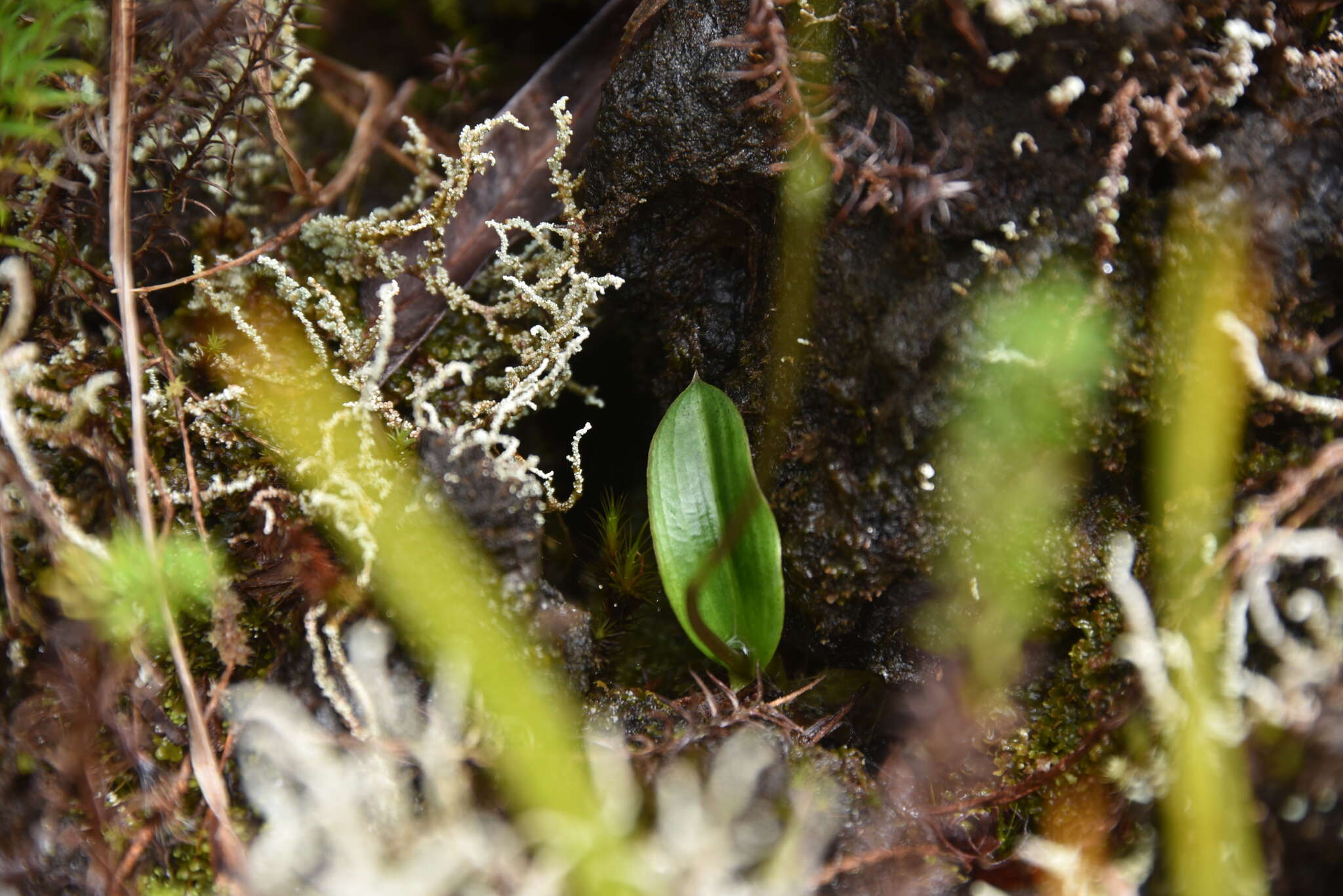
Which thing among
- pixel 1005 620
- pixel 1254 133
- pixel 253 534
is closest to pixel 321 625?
pixel 253 534

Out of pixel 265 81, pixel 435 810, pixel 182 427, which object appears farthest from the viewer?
pixel 265 81

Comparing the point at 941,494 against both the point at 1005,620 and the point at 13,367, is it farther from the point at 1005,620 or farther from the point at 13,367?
the point at 13,367

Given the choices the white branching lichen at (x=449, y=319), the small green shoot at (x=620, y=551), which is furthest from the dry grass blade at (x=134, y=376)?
the small green shoot at (x=620, y=551)

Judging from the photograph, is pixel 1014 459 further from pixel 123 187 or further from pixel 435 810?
pixel 123 187

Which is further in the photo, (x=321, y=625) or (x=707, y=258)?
(x=707, y=258)

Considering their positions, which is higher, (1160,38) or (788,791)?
(1160,38)

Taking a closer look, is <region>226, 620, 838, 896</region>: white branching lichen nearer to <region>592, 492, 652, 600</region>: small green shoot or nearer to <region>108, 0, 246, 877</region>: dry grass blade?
<region>108, 0, 246, 877</region>: dry grass blade

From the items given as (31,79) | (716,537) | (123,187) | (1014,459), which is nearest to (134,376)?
(123,187)

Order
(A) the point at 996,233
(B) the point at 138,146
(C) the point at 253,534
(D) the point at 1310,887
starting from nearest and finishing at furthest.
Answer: (D) the point at 1310,887 < (A) the point at 996,233 < (C) the point at 253,534 < (B) the point at 138,146
